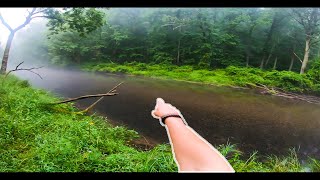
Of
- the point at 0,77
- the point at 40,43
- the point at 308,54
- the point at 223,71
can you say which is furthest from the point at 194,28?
the point at 0,77

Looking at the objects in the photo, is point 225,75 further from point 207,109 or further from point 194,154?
point 194,154

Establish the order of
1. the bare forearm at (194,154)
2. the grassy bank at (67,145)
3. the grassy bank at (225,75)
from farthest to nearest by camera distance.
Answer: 1. the grassy bank at (225,75)
2. the grassy bank at (67,145)
3. the bare forearm at (194,154)

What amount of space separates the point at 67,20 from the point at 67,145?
1262 millimetres

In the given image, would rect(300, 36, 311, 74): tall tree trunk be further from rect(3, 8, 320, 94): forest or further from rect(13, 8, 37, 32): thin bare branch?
rect(13, 8, 37, 32): thin bare branch

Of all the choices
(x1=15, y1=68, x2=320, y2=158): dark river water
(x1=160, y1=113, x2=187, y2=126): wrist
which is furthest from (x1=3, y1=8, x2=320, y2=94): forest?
(x1=160, y1=113, x2=187, y2=126): wrist

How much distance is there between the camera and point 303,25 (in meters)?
3.18

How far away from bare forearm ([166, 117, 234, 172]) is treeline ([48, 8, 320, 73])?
2014 millimetres

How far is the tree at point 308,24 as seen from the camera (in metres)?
3.05

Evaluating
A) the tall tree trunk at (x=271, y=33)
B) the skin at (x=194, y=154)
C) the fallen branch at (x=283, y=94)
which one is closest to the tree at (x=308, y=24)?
the tall tree trunk at (x=271, y=33)

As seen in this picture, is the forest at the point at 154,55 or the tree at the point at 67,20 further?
the tree at the point at 67,20

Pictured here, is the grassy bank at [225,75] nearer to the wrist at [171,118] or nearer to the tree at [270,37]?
the tree at [270,37]

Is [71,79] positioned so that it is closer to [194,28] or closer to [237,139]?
[194,28]

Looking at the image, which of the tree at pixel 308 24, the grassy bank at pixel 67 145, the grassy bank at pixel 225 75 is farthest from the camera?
the grassy bank at pixel 225 75

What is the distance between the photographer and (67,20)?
3289 mm
